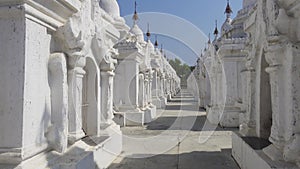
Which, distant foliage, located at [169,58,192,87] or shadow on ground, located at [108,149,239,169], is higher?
distant foliage, located at [169,58,192,87]

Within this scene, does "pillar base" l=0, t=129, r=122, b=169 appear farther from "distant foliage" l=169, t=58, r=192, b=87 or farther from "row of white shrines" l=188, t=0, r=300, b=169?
"distant foliage" l=169, t=58, r=192, b=87

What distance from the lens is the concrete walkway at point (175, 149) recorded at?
18.5 feet

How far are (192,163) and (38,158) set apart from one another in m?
3.34

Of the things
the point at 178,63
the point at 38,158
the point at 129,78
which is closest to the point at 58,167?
the point at 38,158

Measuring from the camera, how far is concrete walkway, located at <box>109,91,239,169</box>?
5641 mm

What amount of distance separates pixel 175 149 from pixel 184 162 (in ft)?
3.94

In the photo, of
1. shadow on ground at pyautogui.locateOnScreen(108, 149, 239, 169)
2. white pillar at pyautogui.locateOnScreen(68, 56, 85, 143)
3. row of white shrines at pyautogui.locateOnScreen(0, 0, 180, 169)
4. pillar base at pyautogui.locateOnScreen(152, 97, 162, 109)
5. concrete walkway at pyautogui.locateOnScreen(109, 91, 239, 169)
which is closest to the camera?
row of white shrines at pyautogui.locateOnScreen(0, 0, 180, 169)

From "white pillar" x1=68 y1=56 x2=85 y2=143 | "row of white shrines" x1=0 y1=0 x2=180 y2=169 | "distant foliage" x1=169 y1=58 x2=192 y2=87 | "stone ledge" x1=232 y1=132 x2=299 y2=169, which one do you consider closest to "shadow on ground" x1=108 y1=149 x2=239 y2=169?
"stone ledge" x1=232 y1=132 x2=299 y2=169

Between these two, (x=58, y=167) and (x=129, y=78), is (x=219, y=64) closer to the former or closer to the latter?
(x=129, y=78)

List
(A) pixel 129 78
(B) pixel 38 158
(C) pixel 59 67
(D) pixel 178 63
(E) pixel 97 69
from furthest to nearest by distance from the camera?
(D) pixel 178 63 → (A) pixel 129 78 → (E) pixel 97 69 → (C) pixel 59 67 → (B) pixel 38 158

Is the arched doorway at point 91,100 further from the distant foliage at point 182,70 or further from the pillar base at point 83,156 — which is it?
the distant foliage at point 182,70

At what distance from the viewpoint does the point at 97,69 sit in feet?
18.4

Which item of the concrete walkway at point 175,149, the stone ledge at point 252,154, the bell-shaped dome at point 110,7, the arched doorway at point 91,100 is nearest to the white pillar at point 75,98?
the arched doorway at point 91,100

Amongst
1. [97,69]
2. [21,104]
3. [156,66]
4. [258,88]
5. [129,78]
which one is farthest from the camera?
[156,66]
